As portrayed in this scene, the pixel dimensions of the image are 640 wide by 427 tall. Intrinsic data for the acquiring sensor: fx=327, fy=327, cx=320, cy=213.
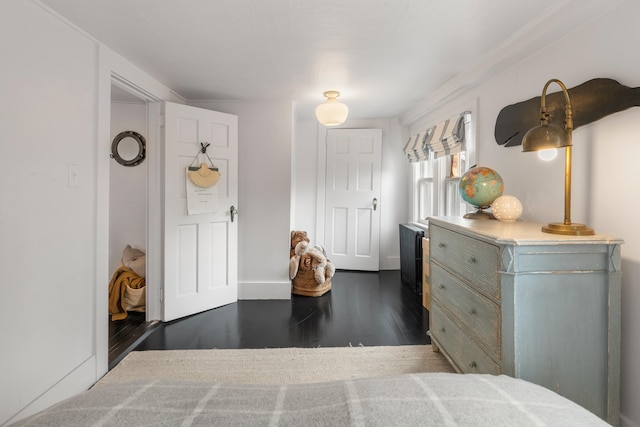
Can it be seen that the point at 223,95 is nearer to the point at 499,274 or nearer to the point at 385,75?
the point at 385,75

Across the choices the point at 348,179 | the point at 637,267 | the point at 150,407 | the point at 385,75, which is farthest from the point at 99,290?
the point at 348,179

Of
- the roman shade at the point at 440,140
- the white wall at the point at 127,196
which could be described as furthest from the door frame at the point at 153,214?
the roman shade at the point at 440,140

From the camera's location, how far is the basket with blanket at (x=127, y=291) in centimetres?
314

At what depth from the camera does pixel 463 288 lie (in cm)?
184

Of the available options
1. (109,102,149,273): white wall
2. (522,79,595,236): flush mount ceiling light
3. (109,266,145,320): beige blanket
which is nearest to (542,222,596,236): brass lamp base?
(522,79,595,236): flush mount ceiling light

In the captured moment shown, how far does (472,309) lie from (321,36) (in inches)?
72.7

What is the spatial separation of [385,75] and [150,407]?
2.81 metres

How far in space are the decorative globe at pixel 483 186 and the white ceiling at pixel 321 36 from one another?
0.79 meters

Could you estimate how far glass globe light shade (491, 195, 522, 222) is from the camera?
1.96m

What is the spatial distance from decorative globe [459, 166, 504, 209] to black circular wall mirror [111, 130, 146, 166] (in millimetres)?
3225

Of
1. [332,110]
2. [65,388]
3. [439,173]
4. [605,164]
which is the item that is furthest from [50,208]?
[439,173]

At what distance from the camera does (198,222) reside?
323 centimetres

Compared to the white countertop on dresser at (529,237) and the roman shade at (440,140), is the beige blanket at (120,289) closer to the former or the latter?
the white countertop on dresser at (529,237)

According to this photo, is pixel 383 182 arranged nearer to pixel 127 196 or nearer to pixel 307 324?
pixel 307 324
